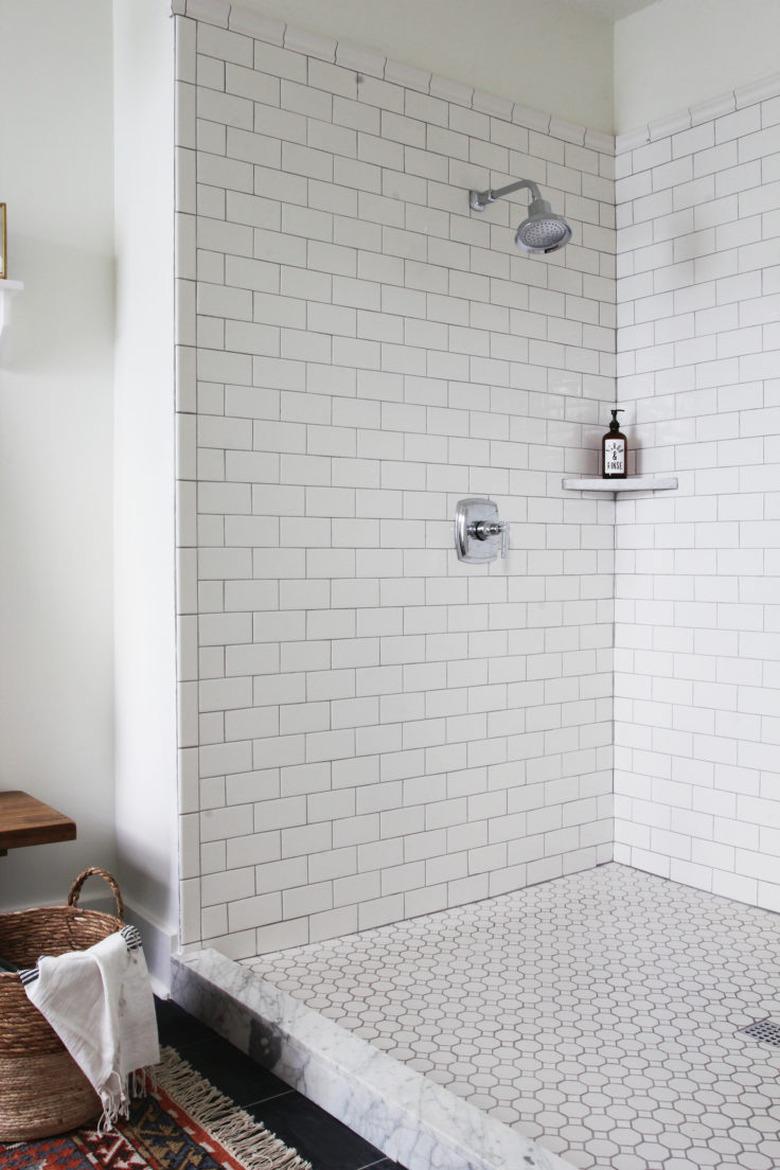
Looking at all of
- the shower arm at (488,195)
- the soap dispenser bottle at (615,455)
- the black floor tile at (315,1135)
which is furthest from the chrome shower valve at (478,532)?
the black floor tile at (315,1135)

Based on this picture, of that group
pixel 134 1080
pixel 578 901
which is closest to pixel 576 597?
pixel 578 901

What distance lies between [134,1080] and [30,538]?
1270 millimetres

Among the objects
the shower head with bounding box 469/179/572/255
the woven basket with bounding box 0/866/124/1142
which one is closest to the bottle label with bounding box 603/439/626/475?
the shower head with bounding box 469/179/572/255

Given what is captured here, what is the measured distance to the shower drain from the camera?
2023 millimetres

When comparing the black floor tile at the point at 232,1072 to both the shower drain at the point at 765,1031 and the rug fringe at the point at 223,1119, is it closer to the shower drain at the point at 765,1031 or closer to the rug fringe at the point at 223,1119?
the rug fringe at the point at 223,1119

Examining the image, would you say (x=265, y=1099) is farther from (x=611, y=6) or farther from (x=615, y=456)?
(x=611, y=6)

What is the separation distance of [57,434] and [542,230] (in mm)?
1299

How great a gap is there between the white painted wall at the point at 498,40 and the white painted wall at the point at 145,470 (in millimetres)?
358

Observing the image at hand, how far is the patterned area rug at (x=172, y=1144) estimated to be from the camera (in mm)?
1720

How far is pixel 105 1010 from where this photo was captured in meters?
1.83

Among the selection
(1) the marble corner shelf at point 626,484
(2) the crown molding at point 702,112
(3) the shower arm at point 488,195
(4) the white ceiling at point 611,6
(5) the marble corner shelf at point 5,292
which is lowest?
(1) the marble corner shelf at point 626,484

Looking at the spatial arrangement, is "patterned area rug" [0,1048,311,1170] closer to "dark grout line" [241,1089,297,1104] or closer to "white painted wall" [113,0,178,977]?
"dark grout line" [241,1089,297,1104]

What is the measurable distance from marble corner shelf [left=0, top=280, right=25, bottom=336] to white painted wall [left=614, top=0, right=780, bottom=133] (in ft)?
6.07

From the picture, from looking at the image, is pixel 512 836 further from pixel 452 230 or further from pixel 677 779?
pixel 452 230
